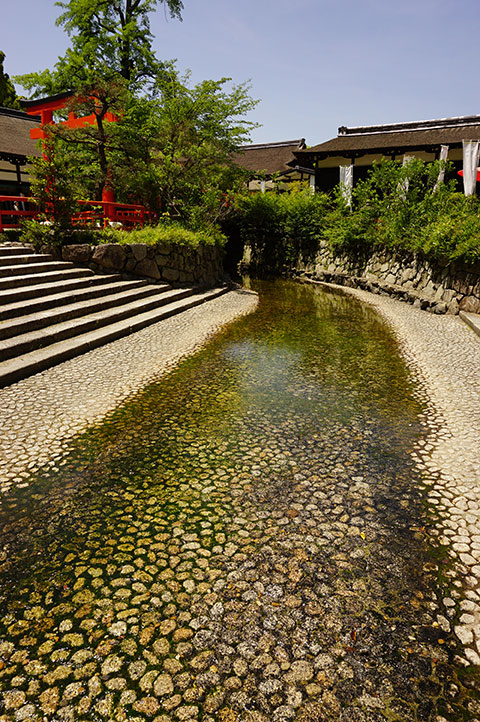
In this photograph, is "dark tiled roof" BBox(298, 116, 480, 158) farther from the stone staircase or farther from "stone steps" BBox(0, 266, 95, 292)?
"stone steps" BBox(0, 266, 95, 292)

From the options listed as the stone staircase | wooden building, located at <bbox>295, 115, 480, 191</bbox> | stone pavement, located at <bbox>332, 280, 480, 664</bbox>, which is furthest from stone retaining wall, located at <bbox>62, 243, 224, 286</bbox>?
wooden building, located at <bbox>295, 115, 480, 191</bbox>

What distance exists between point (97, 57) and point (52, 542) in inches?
903

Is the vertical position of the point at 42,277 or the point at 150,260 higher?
the point at 150,260

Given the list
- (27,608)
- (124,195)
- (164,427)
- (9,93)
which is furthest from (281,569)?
(9,93)

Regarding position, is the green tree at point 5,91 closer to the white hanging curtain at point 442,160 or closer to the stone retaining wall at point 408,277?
the stone retaining wall at point 408,277

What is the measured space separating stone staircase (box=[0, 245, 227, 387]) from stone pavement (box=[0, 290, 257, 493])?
0.29 meters

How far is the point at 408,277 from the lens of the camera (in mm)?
14555

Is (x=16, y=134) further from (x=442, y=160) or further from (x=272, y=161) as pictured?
(x=442, y=160)

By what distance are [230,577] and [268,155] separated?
3337 centimetres

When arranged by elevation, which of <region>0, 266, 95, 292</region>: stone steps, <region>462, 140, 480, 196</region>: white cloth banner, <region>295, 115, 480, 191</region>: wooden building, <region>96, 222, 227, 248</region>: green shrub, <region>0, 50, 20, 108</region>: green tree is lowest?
<region>0, 266, 95, 292</region>: stone steps

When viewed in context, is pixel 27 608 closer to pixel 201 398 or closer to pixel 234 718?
pixel 234 718

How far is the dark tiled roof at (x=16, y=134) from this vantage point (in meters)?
18.3

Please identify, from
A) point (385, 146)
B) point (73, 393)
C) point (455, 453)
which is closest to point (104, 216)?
point (73, 393)

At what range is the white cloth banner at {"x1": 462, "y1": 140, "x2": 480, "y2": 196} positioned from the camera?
698 inches
